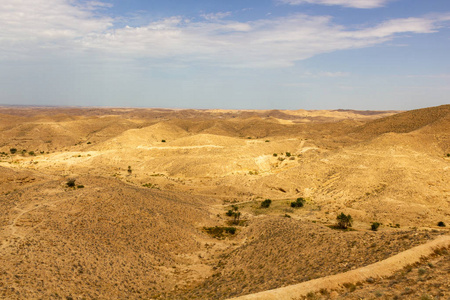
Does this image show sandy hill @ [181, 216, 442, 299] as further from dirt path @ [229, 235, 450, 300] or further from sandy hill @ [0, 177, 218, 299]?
sandy hill @ [0, 177, 218, 299]

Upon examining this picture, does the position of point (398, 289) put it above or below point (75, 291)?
above

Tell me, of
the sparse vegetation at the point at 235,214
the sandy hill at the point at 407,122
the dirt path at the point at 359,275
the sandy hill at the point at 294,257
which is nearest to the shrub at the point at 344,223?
the sandy hill at the point at 294,257

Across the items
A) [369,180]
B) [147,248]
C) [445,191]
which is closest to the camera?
[147,248]

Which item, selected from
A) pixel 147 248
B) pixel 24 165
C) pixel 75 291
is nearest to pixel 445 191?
pixel 147 248

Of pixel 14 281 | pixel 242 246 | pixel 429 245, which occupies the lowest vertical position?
pixel 242 246

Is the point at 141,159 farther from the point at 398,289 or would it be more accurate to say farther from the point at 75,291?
the point at 398,289

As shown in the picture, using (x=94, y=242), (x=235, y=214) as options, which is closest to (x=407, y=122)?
(x=235, y=214)

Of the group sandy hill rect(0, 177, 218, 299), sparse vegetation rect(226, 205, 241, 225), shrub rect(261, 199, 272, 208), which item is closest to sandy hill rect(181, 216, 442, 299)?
sandy hill rect(0, 177, 218, 299)
